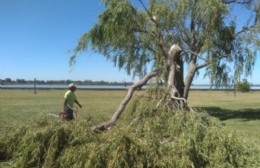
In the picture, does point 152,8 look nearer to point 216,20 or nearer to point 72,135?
point 216,20

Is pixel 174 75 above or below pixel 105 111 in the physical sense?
above

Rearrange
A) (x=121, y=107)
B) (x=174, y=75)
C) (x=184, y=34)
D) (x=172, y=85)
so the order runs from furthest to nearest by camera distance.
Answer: (x=184, y=34) → (x=174, y=75) → (x=121, y=107) → (x=172, y=85)

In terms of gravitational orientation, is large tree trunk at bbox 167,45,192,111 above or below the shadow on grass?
above

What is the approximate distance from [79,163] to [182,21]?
16726 mm

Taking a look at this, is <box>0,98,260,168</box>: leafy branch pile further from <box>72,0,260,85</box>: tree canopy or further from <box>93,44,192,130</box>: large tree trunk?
<box>72,0,260,85</box>: tree canopy

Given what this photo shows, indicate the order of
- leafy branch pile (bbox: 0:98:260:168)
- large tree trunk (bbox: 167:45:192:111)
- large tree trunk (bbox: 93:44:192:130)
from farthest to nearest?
1. large tree trunk (bbox: 167:45:192:111)
2. large tree trunk (bbox: 93:44:192:130)
3. leafy branch pile (bbox: 0:98:260:168)

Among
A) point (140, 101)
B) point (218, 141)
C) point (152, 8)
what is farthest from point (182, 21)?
point (218, 141)

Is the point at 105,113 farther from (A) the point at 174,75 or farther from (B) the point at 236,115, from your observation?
(A) the point at 174,75

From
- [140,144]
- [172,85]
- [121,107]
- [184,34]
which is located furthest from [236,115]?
[140,144]

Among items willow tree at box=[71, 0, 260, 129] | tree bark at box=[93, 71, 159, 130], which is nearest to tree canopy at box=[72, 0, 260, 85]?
willow tree at box=[71, 0, 260, 129]

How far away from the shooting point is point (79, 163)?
6809mm

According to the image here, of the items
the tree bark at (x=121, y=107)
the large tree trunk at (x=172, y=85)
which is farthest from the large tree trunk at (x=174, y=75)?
the tree bark at (x=121, y=107)

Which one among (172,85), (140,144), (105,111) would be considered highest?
(172,85)

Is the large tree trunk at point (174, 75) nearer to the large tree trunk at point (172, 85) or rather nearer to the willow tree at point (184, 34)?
the large tree trunk at point (172, 85)
